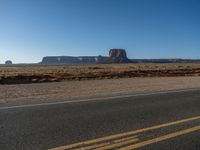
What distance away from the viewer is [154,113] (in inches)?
309

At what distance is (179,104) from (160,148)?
5.12 metres

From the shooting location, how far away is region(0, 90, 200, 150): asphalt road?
4934mm

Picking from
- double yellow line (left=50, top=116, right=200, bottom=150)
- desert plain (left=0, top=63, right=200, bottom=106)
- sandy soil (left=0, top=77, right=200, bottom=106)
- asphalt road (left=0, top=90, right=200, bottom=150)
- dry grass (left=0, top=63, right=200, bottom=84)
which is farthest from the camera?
dry grass (left=0, top=63, right=200, bottom=84)

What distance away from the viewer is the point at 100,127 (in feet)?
20.1

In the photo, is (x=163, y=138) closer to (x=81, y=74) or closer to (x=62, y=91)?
(x=62, y=91)

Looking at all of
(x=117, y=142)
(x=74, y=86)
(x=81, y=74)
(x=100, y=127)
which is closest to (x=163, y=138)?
(x=117, y=142)

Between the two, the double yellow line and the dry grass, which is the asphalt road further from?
the dry grass

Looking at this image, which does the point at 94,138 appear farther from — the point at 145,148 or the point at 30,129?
the point at 30,129

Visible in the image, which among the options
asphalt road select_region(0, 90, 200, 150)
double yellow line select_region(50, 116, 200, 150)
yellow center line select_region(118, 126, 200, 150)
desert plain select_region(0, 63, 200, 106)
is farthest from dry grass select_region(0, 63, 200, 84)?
yellow center line select_region(118, 126, 200, 150)

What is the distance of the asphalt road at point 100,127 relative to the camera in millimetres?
4934

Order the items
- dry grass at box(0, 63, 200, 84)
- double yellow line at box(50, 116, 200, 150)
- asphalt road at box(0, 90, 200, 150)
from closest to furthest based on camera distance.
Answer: double yellow line at box(50, 116, 200, 150)
asphalt road at box(0, 90, 200, 150)
dry grass at box(0, 63, 200, 84)

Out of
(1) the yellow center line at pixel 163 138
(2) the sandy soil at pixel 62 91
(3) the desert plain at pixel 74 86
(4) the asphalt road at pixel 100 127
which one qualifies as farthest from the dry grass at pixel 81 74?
(1) the yellow center line at pixel 163 138

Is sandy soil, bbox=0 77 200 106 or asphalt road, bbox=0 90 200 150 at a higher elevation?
asphalt road, bbox=0 90 200 150

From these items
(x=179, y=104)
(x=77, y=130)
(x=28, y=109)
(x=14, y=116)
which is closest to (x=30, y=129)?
(x=77, y=130)
